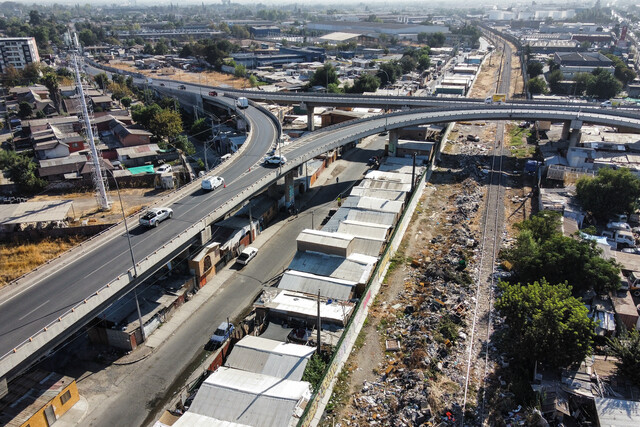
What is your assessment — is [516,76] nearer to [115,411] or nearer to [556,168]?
[556,168]

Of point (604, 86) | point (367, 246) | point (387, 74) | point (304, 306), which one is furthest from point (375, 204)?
point (387, 74)

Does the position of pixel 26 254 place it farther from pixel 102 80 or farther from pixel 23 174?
pixel 102 80

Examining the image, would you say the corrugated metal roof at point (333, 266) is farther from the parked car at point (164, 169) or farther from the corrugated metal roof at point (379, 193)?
the parked car at point (164, 169)

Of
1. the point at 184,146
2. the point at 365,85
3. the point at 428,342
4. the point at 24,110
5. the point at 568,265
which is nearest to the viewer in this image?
the point at 428,342

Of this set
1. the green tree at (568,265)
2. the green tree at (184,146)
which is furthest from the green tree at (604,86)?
the green tree at (184,146)

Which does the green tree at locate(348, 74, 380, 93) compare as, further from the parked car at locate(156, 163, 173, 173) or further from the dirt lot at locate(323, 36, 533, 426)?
the parked car at locate(156, 163, 173, 173)
